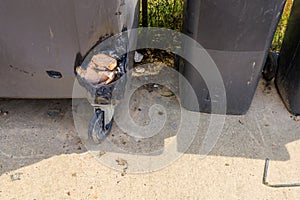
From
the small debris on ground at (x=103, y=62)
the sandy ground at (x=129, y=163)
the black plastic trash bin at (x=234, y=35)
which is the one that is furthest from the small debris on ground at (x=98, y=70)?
the black plastic trash bin at (x=234, y=35)

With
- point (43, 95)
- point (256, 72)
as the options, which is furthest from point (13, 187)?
point (256, 72)

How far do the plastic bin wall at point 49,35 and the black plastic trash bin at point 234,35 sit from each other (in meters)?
0.47

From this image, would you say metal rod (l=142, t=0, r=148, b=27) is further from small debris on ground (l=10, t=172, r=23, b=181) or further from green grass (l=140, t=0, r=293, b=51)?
small debris on ground (l=10, t=172, r=23, b=181)

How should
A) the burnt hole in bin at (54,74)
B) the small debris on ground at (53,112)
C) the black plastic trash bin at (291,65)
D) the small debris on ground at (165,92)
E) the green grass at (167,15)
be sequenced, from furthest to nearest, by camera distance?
1. the green grass at (167,15)
2. the small debris on ground at (165,92)
3. the small debris on ground at (53,112)
4. the black plastic trash bin at (291,65)
5. the burnt hole in bin at (54,74)

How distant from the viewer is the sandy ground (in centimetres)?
177

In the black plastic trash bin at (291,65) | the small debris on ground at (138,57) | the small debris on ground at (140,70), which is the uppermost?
the black plastic trash bin at (291,65)

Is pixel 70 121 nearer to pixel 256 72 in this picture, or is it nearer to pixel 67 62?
pixel 67 62

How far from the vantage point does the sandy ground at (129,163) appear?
5.79 ft

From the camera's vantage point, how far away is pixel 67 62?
5.99 feet

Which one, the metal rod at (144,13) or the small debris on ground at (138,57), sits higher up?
the metal rod at (144,13)

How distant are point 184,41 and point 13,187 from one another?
1424mm

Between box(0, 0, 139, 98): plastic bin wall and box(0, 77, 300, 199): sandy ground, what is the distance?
0.33m

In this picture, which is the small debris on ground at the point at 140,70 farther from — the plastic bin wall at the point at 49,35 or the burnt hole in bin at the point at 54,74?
the burnt hole in bin at the point at 54,74

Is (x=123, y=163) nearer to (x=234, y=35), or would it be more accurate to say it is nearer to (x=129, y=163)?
(x=129, y=163)
